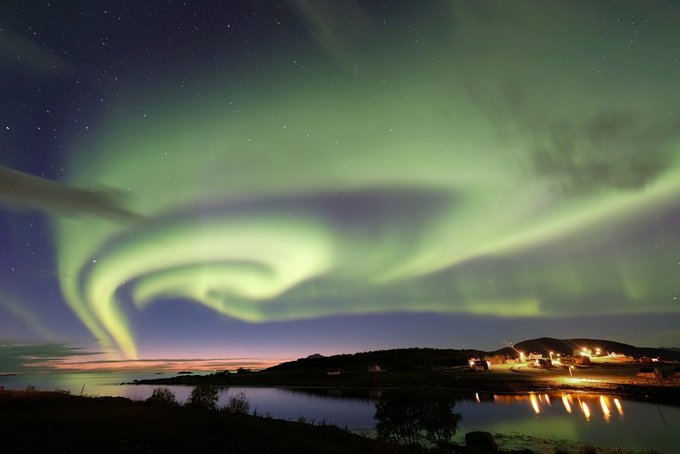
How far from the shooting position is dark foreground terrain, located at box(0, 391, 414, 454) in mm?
17250

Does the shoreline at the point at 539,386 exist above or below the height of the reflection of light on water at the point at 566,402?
above

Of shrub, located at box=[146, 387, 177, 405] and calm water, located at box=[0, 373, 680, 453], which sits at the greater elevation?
shrub, located at box=[146, 387, 177, 405]

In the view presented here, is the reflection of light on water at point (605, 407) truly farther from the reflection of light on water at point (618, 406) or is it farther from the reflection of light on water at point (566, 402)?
the reflection of light on water at point (566, 402)

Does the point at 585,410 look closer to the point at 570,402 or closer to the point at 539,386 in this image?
the point at 570,402

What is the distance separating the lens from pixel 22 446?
1612cm

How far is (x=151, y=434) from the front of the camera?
20.2 metres

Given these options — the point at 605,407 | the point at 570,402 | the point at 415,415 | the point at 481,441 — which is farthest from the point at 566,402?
the point at 415,415

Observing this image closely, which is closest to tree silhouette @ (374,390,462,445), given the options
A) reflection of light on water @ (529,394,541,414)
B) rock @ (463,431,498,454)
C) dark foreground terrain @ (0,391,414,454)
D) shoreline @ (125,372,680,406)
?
rock @ (463,431,498,454)

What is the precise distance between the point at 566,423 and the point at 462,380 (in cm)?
6299

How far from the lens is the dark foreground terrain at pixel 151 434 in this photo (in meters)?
17.2

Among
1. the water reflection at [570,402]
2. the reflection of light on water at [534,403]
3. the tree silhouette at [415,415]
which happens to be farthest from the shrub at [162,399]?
the reflection of light on water at [534,403]

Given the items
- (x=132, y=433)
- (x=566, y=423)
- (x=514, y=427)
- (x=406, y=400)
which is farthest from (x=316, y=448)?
(x=566, y=423)

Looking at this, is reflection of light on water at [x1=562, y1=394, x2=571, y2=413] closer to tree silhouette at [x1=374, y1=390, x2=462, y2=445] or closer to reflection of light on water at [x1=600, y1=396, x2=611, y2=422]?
reflection of light on water at [x1=600, y1=396, x2=611, y2=422]

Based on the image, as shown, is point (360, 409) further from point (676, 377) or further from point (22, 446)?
point (22, 446)
